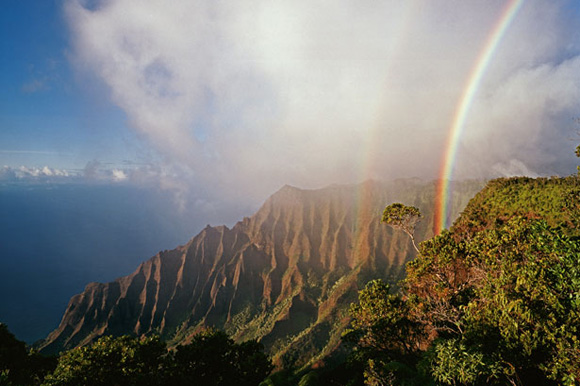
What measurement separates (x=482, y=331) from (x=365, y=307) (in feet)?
50.7

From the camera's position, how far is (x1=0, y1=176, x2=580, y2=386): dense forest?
13.5 meters

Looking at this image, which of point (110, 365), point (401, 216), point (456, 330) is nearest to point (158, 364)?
point (110, 365)

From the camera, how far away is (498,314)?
1525 cm

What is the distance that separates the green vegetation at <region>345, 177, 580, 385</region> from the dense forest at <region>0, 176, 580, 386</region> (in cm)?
7

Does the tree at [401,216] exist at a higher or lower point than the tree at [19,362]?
higher

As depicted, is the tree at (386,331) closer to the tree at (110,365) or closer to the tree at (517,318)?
the tree at (517,318)

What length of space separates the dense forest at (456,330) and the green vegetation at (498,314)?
0.24 feet

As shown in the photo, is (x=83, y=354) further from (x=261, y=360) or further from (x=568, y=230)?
(x=568, y=230)

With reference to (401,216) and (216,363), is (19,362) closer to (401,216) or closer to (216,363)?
(216,363)

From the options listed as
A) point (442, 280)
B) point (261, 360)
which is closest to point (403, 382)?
point (442, 280)

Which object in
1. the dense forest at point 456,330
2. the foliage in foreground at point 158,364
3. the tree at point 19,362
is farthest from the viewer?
the tree at point 19,362

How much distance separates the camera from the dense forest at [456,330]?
531 inches

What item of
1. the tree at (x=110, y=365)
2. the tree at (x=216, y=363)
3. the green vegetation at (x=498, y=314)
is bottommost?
the tree at (x=216, y=363)

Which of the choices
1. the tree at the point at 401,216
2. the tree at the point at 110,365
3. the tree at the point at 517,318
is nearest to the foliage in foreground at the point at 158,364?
the tree at the point at 110,365
